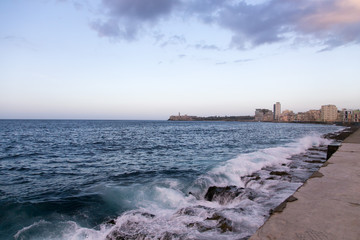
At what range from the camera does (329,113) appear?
178 meters

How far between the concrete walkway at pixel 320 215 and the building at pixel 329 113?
203m

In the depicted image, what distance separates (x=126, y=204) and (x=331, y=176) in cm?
595

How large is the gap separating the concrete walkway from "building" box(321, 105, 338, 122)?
20345 cm

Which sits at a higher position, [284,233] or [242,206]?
[284,233]

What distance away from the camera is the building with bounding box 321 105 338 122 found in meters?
177

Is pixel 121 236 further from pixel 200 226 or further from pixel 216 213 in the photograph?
pixel 216 213

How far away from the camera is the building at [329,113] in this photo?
580 ft

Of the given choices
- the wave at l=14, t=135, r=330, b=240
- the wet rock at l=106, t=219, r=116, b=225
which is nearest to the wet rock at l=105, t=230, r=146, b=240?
the wave at l=14, t=135, r=330, b=240

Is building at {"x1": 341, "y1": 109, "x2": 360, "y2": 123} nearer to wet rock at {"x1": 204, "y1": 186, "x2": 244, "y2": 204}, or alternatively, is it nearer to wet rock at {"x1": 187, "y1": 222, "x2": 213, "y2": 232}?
wet rock at {"x1": 204, "y1": 186, "x2": 244, "y2": 204}

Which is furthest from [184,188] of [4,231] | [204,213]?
[4,231]

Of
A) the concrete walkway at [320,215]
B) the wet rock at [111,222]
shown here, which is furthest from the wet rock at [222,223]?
the wet rock at [111,222]

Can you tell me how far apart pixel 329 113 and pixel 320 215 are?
682 ft

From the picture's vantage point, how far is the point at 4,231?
5758mm

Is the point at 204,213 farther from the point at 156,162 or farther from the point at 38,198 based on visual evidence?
the point at 156,162
